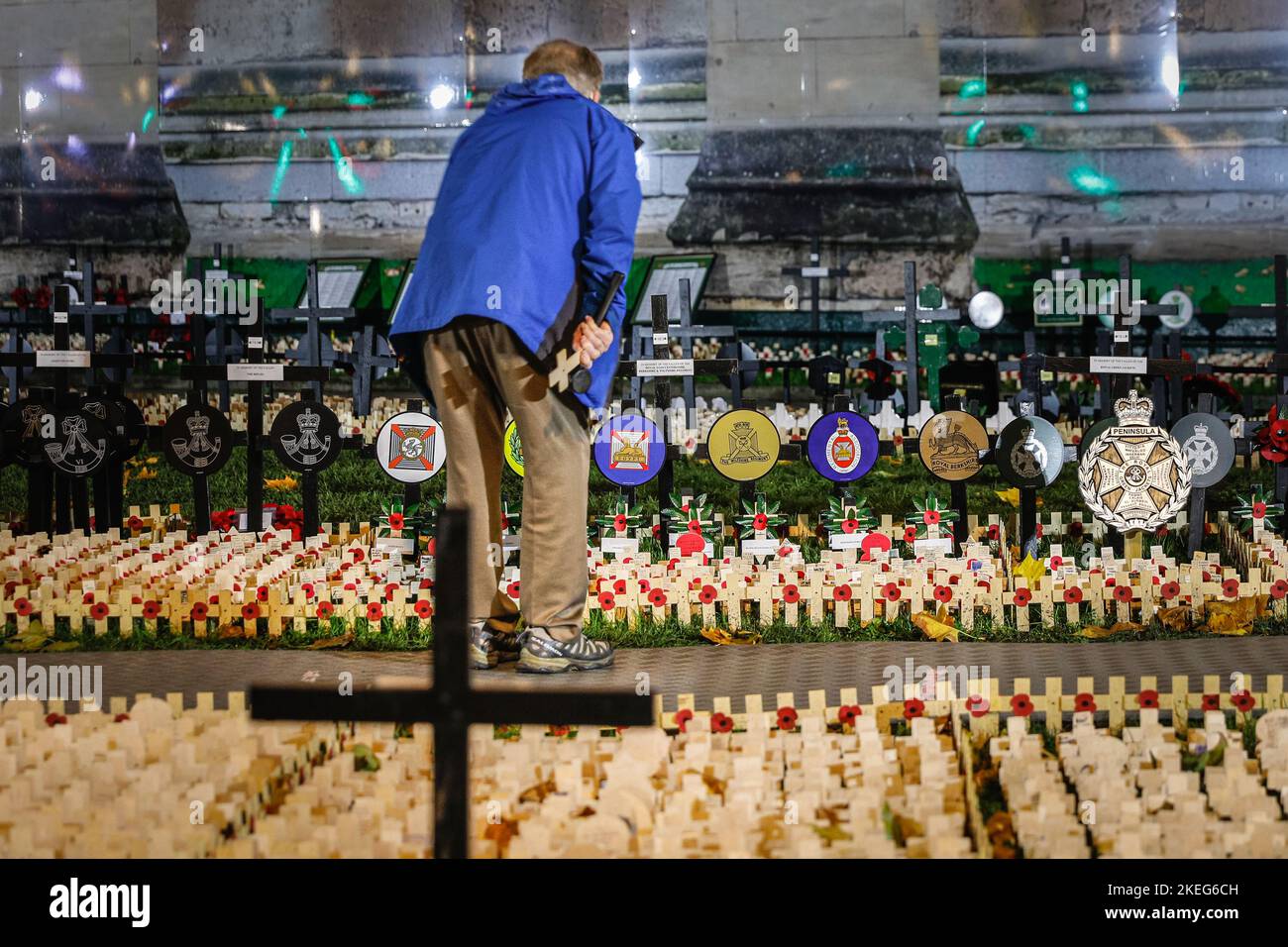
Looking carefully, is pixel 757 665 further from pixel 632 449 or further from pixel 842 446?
pixel 842 446

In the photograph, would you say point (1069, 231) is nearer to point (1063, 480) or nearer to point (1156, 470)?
point (1063, 480)

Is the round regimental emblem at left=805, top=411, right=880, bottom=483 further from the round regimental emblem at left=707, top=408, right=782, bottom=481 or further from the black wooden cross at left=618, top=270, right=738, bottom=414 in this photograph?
the black wooden cross at left=618, top=270, right=738, bottom=414

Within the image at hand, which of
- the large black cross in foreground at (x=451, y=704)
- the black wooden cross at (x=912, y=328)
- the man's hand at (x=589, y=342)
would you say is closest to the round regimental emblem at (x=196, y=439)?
the man's hand at (x=589, y=342)

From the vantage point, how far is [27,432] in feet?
25.3

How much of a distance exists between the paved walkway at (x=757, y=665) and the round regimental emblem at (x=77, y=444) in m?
2.01

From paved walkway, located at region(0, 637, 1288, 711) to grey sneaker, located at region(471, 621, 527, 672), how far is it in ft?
0.25

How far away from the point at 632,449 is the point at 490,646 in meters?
2.52

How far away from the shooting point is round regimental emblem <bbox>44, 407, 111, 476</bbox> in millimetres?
7211

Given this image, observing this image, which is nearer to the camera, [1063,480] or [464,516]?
[464,516]

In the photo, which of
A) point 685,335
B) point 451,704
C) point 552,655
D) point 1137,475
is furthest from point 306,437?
point 685,335

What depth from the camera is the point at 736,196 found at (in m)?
15.3

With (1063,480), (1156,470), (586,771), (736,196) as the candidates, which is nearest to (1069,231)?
(736,196)

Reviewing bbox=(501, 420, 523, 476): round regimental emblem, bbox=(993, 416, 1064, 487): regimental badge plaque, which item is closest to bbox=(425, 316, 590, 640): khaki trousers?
bbox=(501, 420, 523, 476): round regimental emblem

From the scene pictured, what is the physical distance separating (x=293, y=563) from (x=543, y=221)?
274cm
